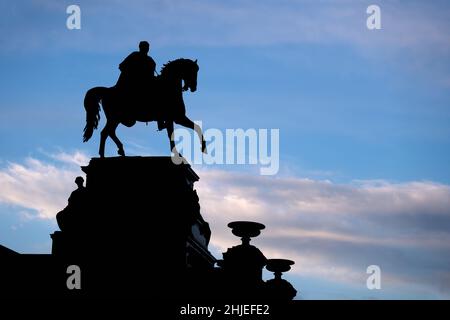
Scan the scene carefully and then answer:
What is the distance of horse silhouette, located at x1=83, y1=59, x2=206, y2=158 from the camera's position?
Answer: 2116 centimetres

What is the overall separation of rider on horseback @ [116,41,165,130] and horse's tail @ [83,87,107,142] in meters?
0.47

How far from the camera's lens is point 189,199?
66.6 ft

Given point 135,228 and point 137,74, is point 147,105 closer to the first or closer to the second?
point 137,74

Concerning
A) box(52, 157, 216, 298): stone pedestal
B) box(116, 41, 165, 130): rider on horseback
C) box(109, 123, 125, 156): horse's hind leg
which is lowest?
box(52, 157, 216, 298): stone pedestal

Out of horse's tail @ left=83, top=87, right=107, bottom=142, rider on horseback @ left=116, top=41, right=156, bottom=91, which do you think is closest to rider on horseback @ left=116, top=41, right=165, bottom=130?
rider on horseback @ left=116, top=41, right=156, bottom=91

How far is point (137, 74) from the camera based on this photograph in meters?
21.0

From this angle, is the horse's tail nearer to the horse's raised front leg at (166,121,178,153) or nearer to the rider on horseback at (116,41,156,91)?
the rider on horseback at (116,41,156,91)

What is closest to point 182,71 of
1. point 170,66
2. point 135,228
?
point 170,66

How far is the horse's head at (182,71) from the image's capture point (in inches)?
846

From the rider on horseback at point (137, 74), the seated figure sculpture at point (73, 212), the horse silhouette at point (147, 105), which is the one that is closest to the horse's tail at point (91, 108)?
the horse silhouette at point (147, 105)

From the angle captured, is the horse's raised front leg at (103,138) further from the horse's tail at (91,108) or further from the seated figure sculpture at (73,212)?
the seated figure sculpture at (73,212)

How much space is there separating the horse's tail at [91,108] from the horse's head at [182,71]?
1.53 m
